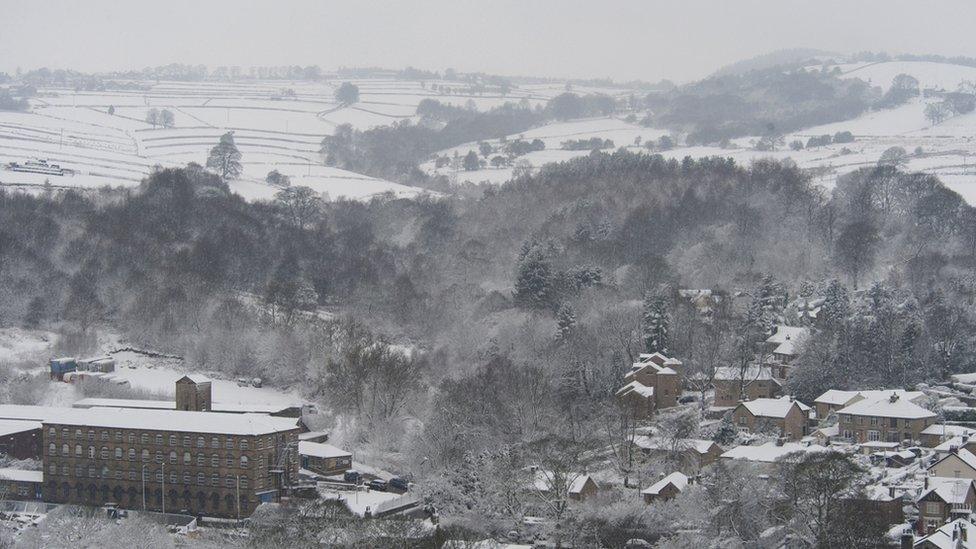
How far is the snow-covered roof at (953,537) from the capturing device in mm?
42906

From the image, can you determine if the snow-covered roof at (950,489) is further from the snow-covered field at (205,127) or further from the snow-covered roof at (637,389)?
the snow-covered field at (205,127)

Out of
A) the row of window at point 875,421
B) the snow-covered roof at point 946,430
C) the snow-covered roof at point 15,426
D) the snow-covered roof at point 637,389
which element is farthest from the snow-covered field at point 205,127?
the snow-covered roof at point 946,430

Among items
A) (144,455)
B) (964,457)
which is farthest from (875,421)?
(144,455)

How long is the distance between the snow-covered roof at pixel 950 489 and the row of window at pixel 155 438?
2241cm

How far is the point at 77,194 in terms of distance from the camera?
9462 cm

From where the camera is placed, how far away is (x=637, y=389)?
61500mm

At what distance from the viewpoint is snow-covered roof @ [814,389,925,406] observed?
2314 inches

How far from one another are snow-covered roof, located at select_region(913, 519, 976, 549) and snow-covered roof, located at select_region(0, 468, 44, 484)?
30.7m

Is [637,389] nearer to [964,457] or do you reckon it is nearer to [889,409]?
[889,409]

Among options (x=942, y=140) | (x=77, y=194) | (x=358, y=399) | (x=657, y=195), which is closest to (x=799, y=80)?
(x=942, y=140)

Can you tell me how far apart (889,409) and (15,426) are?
32261 millimetres

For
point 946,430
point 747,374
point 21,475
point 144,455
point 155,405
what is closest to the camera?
point 144,455

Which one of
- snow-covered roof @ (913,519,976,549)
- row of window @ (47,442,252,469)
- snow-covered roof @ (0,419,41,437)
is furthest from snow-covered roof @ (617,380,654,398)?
snow-covered roof @ (0,419,41,437)

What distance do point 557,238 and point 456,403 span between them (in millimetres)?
27457
